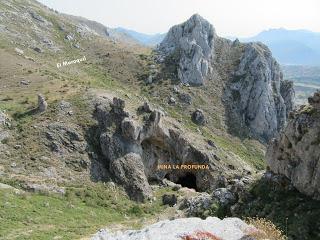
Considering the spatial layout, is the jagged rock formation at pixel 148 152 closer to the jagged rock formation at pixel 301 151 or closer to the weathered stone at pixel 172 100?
the jagged rock formation at pixel 301 151

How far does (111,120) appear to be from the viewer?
202 ft

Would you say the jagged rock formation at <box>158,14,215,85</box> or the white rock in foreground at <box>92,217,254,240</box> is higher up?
the jagged rock formation at <box>158,14,215,85</box>

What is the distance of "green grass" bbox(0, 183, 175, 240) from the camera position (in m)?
33.9

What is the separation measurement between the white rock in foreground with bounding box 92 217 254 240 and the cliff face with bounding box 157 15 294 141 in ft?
254

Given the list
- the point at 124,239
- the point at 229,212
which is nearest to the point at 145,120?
the point at 229,212

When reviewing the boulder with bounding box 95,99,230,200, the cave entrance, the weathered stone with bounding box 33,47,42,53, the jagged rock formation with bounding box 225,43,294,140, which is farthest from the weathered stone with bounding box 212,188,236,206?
the weathered stone with bounding box 33,47,42,53

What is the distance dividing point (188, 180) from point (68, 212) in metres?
29.9

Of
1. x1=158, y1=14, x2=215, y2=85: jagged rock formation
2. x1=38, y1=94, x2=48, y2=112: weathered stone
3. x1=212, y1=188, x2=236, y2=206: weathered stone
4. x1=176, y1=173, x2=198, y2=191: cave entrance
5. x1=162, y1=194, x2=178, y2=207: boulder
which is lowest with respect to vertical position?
x1=176, y1=173, x2=198, y2=191: cave entrance

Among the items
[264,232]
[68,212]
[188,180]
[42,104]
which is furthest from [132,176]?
[264,232]

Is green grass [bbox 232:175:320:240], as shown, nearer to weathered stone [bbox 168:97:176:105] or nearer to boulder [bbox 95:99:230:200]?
boulder [bbox 95:99:230:200]

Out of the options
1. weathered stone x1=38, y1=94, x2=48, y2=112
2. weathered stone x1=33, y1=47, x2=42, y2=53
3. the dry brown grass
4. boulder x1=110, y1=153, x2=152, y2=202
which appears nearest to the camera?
the dry brown grass

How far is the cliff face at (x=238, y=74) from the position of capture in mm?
100062

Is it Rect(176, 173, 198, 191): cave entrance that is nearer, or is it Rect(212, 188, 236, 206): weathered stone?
Rect(212, 188, 236, 206): weathered stone

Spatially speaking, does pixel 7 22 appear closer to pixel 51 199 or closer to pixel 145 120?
pixel 145 120
